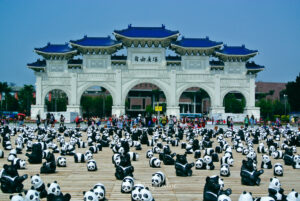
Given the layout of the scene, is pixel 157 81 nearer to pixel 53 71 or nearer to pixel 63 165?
pixel 53 71

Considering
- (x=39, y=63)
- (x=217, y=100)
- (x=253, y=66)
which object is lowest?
(x=217, y=100)

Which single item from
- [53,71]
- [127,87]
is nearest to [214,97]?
[127,87]

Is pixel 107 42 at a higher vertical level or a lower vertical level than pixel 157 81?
higher

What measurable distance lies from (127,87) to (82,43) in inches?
337

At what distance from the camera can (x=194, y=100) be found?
76.2m

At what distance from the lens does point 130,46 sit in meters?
50.3

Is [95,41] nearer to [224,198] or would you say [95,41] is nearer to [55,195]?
[55,195]

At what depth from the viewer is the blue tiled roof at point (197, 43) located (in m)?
50.3

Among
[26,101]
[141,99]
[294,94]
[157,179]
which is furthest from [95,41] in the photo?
[157,179]

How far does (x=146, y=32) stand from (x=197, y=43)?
23.6ft

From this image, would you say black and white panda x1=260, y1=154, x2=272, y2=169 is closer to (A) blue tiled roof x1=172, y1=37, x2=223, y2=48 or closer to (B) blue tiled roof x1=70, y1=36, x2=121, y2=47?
(A) blue tiled roof x1=172, y1=37, x2=223, y2=48

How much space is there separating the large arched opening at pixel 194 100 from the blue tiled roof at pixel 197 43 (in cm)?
2252

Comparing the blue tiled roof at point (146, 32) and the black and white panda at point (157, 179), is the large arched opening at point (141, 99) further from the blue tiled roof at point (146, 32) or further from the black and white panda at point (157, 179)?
the black and white panda at point (157, 179)

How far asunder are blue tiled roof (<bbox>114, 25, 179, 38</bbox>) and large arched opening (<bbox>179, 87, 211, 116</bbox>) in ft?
81.7
